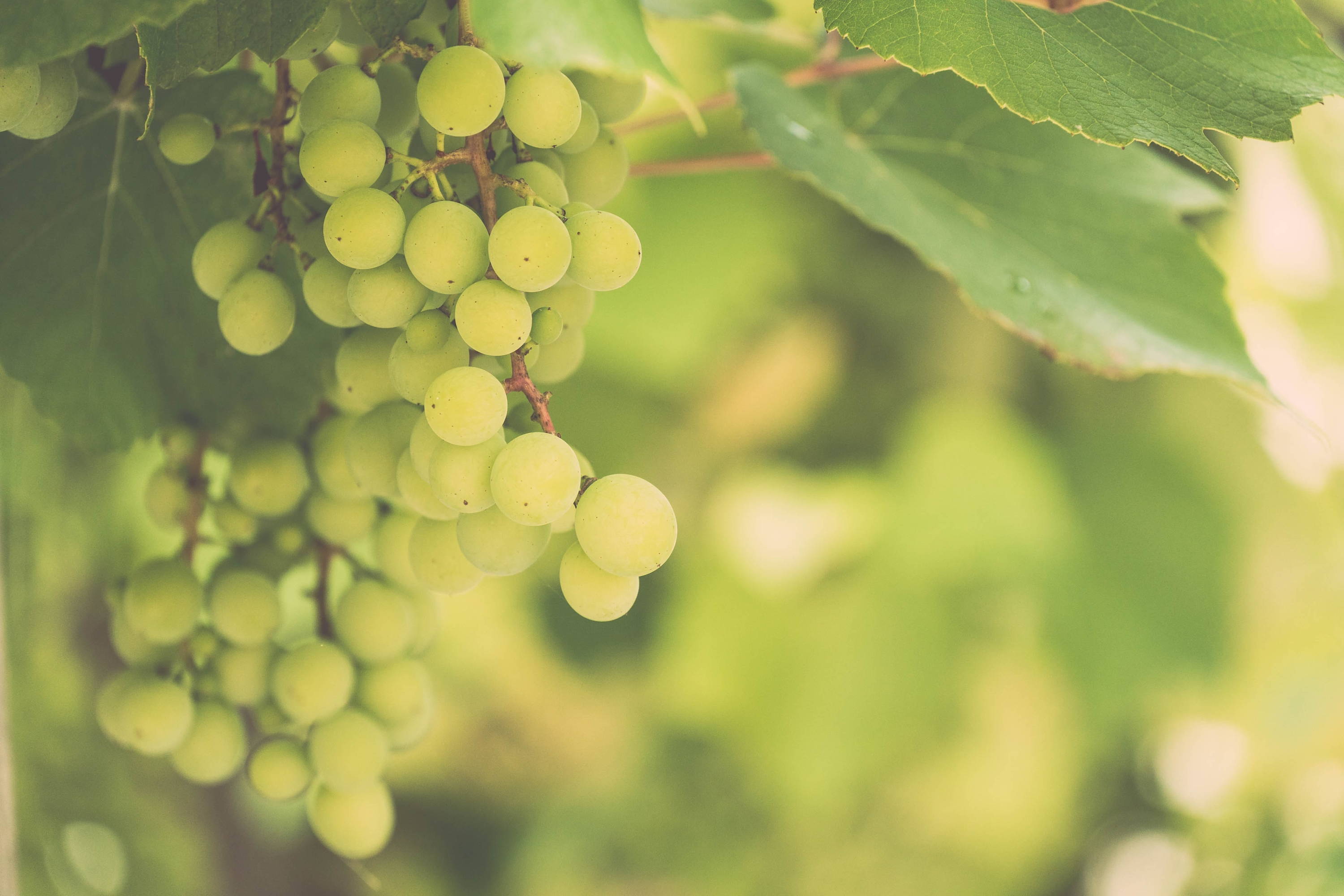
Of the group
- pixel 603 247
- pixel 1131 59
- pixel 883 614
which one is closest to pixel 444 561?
pixel 603 247

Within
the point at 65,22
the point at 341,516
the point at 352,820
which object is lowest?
the point at 352,820

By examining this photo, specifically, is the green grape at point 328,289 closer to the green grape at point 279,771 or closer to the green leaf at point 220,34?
the green leaf at point 220,34

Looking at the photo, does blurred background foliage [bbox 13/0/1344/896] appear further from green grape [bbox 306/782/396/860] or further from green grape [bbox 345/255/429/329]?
green grape [bbox 345/255/429/329]

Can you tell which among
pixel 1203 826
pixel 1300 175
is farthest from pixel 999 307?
pixel 1203 826

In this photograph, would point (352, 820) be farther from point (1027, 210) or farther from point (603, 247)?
point (1027, 210)

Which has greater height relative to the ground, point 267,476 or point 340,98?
point 340,98

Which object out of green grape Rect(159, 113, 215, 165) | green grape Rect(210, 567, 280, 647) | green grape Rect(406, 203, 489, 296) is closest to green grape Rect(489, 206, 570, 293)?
green grape Rect(406, 203, 489, 296)

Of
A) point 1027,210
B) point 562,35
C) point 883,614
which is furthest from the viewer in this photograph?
point 883,614
